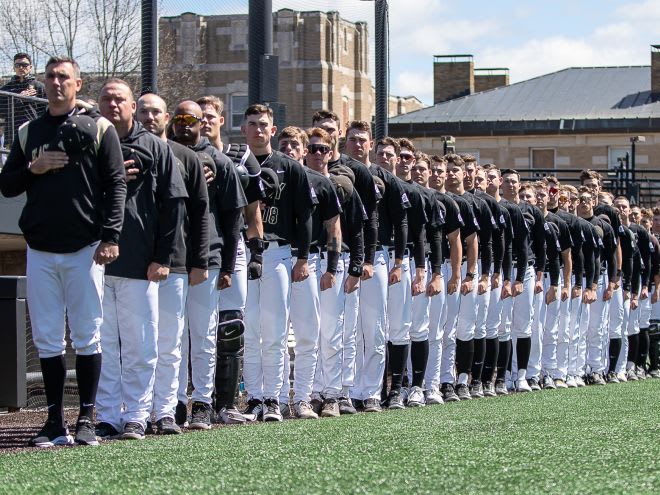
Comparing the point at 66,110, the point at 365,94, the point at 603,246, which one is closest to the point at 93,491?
the point at 66,110

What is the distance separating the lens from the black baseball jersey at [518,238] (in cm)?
1548

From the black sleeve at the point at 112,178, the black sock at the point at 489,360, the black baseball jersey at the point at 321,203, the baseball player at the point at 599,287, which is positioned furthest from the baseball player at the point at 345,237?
the baseball player at the point at 599,287

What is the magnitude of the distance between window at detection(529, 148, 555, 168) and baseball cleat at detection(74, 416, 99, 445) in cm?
4504

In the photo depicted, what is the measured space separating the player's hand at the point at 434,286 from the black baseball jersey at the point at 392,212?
805 mm

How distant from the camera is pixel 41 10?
150 ft

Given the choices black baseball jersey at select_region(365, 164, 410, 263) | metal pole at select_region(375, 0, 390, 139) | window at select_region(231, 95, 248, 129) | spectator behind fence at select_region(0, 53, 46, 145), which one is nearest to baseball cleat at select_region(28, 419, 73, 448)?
black baseball jersey at select_region(365, 164, 410, 263)

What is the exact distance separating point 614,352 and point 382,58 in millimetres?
5286

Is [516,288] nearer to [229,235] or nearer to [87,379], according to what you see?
[229,235]

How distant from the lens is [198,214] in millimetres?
9172

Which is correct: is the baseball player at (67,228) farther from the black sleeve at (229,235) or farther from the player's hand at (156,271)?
the black sleeve at (229,235)

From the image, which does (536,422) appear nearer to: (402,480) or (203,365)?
(203,365)

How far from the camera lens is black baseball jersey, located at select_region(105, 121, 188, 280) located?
28.7ft

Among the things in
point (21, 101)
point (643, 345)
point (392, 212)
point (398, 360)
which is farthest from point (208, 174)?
point (643, 345)

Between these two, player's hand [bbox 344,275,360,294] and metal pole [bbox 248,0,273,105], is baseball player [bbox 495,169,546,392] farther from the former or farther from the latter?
player's hand [bbox 344,275,360,294]
